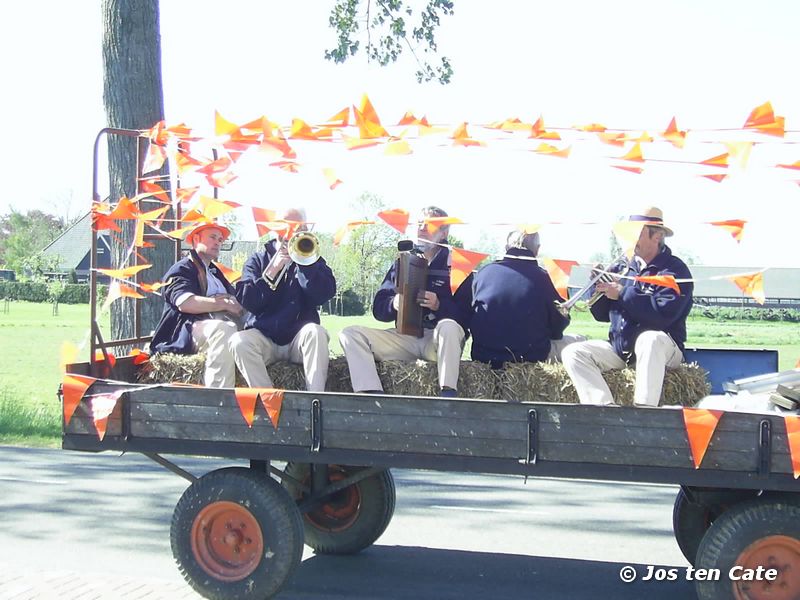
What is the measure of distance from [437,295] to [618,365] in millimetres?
1187

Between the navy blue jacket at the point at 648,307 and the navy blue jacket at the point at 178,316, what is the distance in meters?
2.48

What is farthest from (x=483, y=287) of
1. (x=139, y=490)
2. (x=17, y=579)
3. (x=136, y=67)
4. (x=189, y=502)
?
(x=136, y=67)

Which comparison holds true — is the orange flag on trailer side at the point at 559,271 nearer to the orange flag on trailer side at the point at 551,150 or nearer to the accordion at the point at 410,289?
the orange flag on trailer side at the point at 551,150

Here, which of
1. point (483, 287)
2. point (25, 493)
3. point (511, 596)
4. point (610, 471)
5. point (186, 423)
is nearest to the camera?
point (610, 471)

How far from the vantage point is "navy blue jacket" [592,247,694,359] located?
5.25 m

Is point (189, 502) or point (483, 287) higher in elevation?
point (483, 287)

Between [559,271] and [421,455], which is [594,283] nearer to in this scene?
[559,271]

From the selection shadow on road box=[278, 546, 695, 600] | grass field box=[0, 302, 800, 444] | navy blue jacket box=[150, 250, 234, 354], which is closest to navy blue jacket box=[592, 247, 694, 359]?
shadow on road box=[278, 546, 695, 600]

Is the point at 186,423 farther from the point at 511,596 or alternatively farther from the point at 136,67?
the point at 136,67

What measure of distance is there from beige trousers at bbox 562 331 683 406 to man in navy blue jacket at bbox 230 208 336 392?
1409mm

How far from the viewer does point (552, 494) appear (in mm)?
8477

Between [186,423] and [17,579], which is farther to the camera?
[17,579]

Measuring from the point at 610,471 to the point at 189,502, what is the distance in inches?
85.6

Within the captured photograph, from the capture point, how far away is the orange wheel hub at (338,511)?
6234mm
